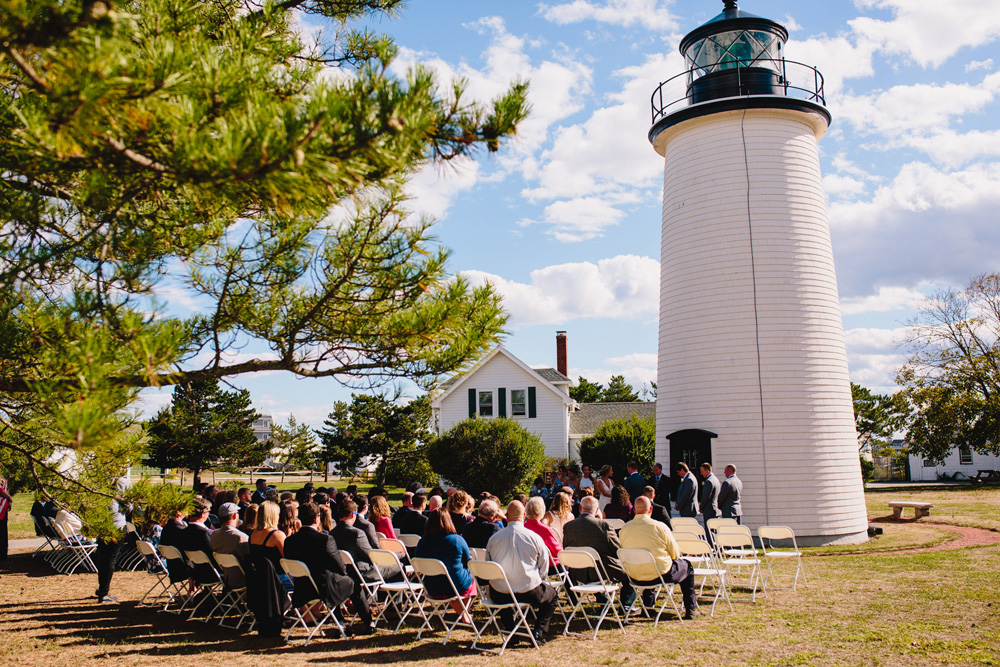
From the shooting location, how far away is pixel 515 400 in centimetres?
3072

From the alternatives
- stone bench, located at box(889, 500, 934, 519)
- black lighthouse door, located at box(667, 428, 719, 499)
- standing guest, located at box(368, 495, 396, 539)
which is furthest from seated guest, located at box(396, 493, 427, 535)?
stone bench, located at box(889, 500, 934, 519)

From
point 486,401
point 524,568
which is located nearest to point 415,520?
point 524,568

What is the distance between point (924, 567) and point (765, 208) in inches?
285

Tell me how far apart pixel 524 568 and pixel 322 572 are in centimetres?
212

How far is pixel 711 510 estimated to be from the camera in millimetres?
11953

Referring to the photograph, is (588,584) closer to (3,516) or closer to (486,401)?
(3,516)

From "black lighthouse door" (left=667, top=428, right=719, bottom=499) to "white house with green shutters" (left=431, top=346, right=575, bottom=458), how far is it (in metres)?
15.3

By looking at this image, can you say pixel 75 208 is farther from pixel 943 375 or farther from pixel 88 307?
pixel 943 375

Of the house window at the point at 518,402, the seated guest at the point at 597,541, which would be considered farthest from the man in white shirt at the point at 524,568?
the house window at the point at 518,402

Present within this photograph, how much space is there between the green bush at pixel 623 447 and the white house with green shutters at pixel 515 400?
198 inches

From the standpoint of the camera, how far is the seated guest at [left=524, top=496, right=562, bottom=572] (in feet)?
25.9

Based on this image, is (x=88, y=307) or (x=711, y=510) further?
(x=711, y=510)

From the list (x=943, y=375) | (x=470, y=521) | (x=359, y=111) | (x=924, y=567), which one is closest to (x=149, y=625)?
(x=470, y=521)

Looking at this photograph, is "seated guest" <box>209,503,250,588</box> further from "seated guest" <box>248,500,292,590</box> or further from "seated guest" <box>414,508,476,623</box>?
"seated guest" <box>414,508,476,623</box>
